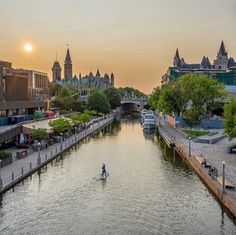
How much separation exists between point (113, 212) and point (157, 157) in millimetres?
24289

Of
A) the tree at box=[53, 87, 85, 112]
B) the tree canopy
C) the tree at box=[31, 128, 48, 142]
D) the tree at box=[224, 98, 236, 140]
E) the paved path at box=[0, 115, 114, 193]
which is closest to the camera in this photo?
the paved path at box=[0, 115, 114, 193]

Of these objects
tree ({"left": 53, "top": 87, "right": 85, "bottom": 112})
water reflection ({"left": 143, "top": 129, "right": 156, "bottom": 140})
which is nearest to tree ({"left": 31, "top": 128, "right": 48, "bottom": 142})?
water reflection ({"left": 143, "top": 129, "right": 156, "bottom": 140})

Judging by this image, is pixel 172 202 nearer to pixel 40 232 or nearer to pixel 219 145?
pixel 40 232

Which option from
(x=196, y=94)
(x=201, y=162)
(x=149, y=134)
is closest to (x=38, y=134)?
(x=201, y=162)

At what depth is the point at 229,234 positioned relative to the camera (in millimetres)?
24484

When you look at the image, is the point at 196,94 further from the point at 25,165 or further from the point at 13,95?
the point at 25,165

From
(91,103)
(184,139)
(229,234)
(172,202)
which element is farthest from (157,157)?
(91,103)

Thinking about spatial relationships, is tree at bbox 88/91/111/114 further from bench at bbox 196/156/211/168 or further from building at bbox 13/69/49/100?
bench at bbox 196/156/211/168

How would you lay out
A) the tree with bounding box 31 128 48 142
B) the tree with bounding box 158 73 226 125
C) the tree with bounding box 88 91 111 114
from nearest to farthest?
the tree with bounding box 31 128 48 142
the tree with bounding box 158 73 226 125
the tree with bounding box 88 91 111 114

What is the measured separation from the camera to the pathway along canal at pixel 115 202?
25516mm

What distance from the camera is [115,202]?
3077 cm

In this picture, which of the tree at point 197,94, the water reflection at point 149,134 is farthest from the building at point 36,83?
the tree at point 197,94

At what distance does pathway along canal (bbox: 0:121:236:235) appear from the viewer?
25.5 metres

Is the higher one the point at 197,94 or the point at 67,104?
the point at 197,94
